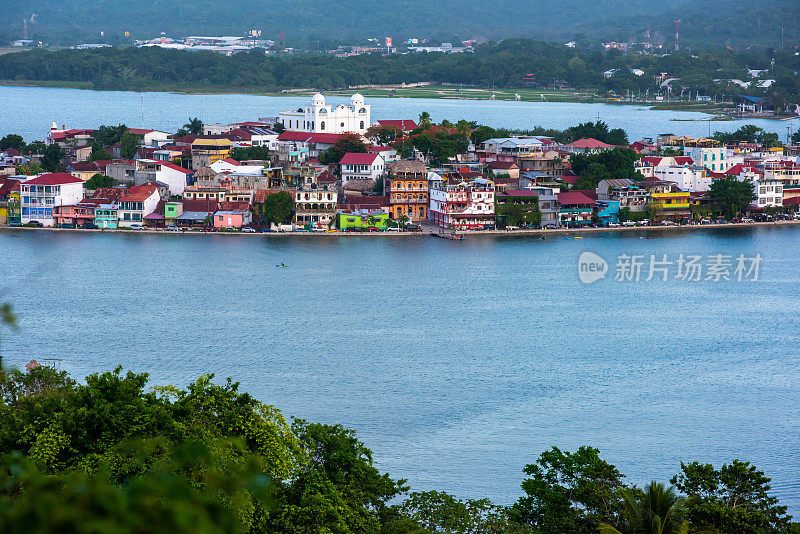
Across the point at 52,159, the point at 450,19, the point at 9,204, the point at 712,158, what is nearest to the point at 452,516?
the point at 9,204

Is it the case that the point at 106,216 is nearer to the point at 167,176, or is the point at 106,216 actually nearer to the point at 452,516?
the point at 167,176

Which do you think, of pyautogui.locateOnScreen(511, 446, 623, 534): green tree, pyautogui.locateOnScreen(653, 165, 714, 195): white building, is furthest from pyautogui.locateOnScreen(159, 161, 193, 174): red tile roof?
pyautogui.locateOnScreen(511, 446, 623, 534): green tree

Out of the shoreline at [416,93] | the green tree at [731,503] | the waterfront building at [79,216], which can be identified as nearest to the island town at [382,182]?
the waterfront building at [79,216]

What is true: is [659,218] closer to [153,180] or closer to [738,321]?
[738,321]

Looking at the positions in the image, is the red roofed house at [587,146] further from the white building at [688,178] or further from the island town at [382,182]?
the white building at [688,178]

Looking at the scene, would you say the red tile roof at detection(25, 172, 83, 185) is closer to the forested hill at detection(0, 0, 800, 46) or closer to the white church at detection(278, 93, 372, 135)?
the white church at detection(278, 93, 372, 135)
